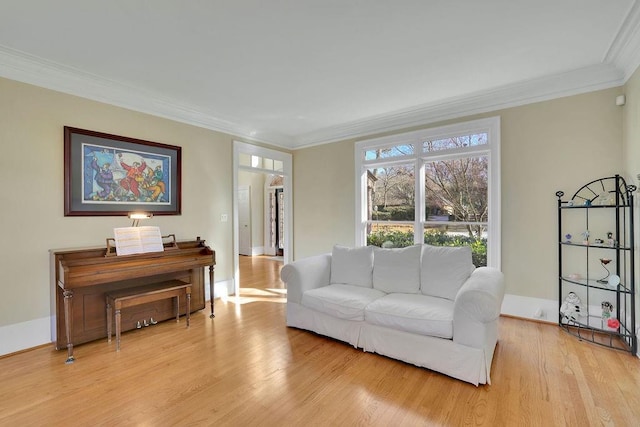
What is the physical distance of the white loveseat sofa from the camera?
2182mm

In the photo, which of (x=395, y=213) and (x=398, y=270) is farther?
(x=395, y=213)

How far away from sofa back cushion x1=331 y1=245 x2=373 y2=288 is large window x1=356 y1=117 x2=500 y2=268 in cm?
122

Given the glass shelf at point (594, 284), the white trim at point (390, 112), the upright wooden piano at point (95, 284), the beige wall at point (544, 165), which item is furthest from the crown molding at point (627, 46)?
the upright wooden piano at point (95, 284)

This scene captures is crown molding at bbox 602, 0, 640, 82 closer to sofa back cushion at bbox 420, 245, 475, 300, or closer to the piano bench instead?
sofa back cushion at bbox 420, 245, 475, 300

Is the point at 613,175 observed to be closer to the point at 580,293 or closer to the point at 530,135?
the point at 530,135

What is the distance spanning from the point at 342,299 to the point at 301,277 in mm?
557

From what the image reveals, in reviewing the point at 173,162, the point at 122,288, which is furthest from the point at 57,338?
the point at 173,162

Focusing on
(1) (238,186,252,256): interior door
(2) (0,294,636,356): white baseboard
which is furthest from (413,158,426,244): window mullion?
(1) (238,186,252,256): interior door

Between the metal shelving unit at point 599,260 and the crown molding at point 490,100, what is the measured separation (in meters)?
1.01

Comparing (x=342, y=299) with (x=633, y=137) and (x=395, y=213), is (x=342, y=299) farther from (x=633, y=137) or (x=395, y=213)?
(x=633, y=137)

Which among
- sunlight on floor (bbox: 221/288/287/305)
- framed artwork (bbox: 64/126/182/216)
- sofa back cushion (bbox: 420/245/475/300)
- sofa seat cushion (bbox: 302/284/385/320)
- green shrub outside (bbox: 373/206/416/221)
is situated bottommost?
sunlight on floor (bbox: 221/288/287/305)

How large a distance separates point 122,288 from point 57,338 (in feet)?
2.09

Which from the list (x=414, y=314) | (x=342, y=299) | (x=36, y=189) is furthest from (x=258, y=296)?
(x=36, y=189)

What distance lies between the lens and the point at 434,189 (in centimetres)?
420
